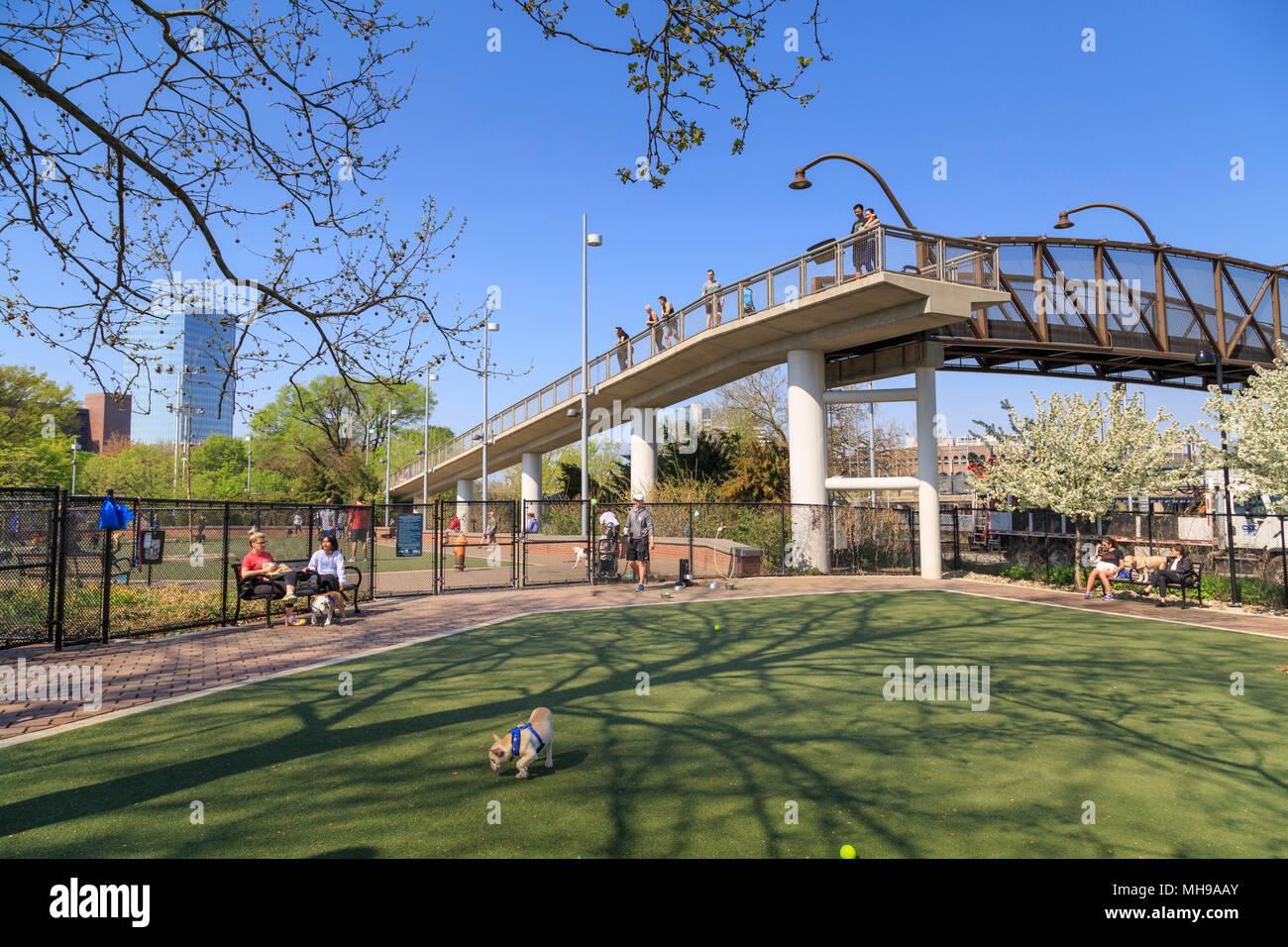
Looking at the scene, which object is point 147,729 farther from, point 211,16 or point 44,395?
point 44,395

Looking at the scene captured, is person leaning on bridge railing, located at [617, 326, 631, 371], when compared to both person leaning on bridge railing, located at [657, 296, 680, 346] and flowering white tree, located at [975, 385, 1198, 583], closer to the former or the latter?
person leaning on bridge railing, located at [657, 296, 680, 346]

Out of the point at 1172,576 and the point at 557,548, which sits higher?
the point at 1172,576

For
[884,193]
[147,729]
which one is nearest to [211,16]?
[147,729]

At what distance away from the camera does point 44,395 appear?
1319 inches

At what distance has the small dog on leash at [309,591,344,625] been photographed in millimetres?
12102

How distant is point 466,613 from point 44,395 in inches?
1288

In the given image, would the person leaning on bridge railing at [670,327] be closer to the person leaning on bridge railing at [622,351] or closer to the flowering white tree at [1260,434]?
the person leaning on bridge railing at [622,351]

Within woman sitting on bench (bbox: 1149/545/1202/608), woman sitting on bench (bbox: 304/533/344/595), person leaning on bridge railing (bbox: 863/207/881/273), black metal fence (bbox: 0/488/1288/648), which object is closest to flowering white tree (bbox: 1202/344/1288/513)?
black metal fence (bbox: 0/488/1288/648)

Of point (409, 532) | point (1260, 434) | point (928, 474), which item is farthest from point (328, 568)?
point (1260, 434)

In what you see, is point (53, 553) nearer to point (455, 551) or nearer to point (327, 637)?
point (327, 637)

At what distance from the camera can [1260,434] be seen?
13758 millimetres

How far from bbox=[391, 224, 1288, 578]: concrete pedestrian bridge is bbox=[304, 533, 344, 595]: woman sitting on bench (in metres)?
13.8

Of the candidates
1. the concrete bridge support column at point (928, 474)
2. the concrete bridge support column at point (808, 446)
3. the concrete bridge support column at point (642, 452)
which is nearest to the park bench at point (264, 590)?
the concrete bridge support column at point (808, 446)

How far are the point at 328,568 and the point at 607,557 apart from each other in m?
8.06
